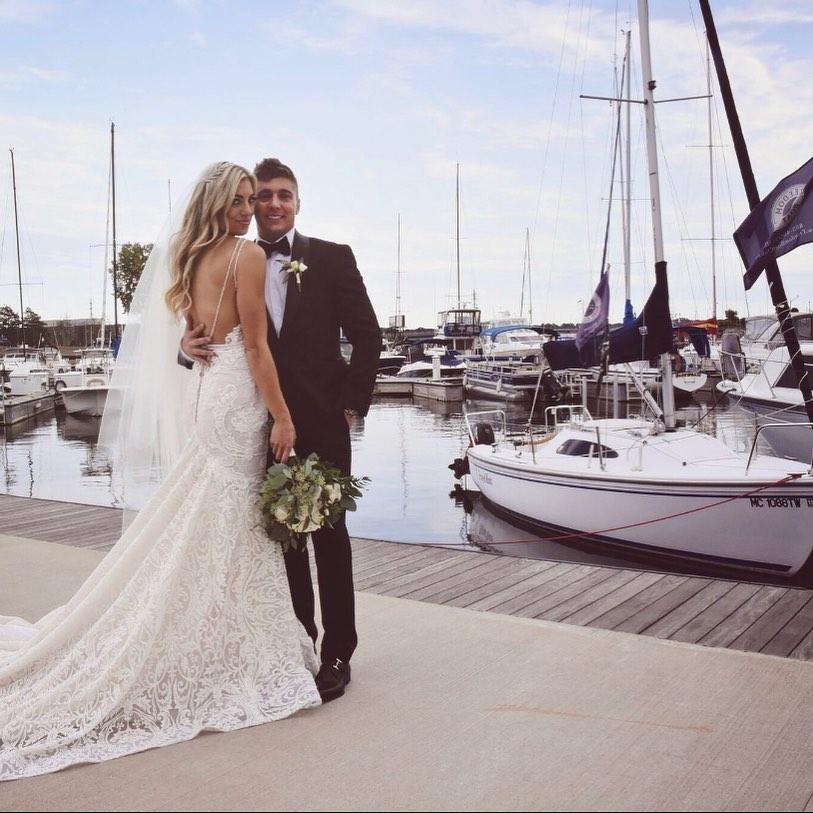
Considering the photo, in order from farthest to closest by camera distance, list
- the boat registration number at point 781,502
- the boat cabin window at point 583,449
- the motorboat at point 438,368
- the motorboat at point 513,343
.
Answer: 1. the motorboat at point 438,368
2. the motorboat at point 513,343
3. the boat cabin window at point 583,449
4. the boat registration number at point 781,502

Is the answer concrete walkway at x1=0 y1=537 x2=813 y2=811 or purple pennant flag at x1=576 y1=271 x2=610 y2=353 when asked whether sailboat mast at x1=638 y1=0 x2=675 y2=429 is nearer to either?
purple pennant flag at x1=576 y1=271 x2=610 y2=353

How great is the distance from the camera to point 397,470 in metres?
20.2

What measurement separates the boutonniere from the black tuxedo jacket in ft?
0.07

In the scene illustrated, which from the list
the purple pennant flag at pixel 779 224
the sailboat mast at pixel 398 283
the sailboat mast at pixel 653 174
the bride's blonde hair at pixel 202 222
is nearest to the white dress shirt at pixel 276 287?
the bride's blonde hair at pixel 202 222

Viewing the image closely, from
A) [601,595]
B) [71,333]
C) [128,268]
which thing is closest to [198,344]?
[601,595]

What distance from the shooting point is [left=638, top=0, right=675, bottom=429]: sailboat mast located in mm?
9836

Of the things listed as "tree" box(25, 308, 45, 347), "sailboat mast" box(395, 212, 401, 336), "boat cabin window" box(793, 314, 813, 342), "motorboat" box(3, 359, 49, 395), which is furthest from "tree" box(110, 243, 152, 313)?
"tree" box(25, 308, 45, 347)

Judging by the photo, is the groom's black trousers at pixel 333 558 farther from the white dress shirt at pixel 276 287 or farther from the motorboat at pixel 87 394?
the motorboat at pixel 87 394

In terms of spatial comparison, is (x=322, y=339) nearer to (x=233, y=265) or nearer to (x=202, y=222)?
(x=233, y=265)

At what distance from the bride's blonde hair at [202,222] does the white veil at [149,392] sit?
21 cm

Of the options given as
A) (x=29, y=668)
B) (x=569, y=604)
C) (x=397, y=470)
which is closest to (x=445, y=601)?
(x=569, y=604)

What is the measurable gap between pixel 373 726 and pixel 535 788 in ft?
2.31

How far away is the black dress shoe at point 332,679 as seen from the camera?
10.2 ft

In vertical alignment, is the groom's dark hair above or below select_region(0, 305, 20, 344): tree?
below
